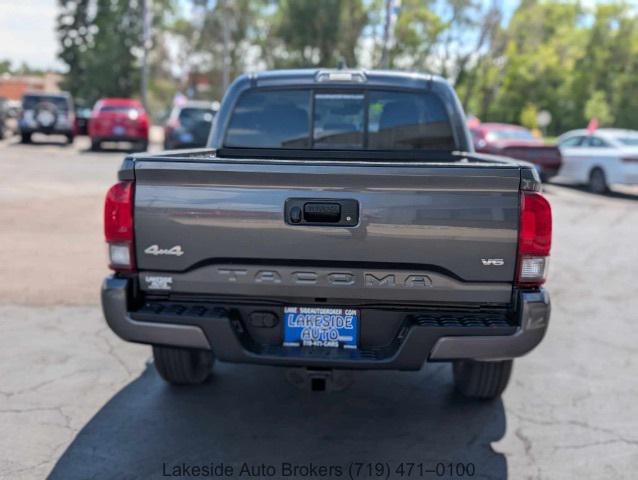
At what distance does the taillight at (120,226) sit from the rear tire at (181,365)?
91cm

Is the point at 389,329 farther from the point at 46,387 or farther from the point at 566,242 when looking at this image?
the point at 566,242

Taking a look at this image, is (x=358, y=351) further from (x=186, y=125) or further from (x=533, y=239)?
(x=186, y=125)

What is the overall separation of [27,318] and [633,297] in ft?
19.3

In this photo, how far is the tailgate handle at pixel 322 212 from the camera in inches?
133

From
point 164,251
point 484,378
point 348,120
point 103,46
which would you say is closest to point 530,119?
point 103,46

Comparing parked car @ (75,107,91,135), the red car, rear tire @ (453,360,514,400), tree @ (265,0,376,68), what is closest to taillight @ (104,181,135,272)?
rear tire @ (453,360,514,400)

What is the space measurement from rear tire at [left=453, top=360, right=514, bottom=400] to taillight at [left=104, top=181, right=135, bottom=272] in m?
2.00

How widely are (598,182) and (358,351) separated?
1536cm

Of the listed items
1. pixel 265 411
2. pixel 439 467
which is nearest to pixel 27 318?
pixel 265 411

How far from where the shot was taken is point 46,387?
178 inches

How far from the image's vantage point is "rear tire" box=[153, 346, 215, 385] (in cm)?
437

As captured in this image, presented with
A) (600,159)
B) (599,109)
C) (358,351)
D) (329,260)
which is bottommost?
(599,109)

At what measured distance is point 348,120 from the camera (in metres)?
5.05

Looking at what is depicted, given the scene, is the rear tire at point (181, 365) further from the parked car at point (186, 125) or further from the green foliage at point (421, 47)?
the green foliage at point (421, 47)
